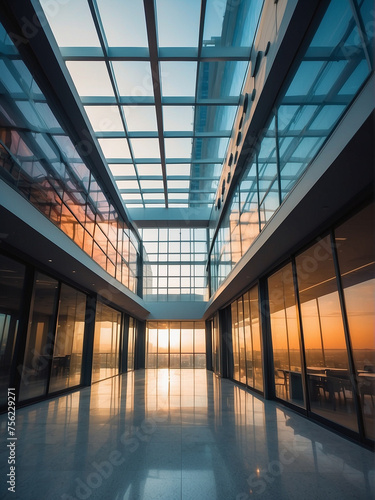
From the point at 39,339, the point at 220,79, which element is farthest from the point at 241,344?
the point at 220,79

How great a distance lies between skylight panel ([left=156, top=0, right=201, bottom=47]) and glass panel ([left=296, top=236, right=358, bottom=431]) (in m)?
5.35

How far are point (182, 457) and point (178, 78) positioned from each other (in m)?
8.31

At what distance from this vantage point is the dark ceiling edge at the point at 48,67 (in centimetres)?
607

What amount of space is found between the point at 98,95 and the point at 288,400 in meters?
9.18

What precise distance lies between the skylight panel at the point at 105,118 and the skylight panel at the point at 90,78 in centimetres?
53

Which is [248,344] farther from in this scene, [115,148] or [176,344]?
[176,344]

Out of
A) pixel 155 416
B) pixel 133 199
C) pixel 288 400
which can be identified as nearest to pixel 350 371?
pixel 288 400

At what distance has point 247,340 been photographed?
11.4 meters

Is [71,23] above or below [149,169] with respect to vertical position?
below

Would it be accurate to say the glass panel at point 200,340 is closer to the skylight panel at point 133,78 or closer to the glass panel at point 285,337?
the glass panel at point 285,337

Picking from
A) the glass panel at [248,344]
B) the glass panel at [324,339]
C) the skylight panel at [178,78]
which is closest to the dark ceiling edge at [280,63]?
the skylight panel at [178,78]

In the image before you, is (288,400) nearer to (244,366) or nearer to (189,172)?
(244,366)

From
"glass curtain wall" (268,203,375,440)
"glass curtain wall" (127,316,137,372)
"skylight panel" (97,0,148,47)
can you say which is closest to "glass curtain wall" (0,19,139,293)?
"skylight panel" (97,0,148,47)

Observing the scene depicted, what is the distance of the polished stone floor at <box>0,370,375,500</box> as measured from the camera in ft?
10.6
